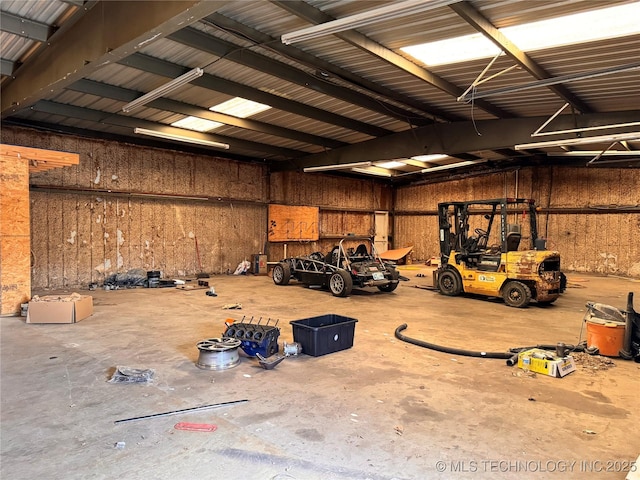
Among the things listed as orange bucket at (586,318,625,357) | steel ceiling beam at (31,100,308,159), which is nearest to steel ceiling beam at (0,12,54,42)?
steel ceiling beam at (31,100,308,159)

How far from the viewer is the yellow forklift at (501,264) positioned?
24.0 ft

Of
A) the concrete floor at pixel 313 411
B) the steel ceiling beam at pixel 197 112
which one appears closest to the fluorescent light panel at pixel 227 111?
the steel ceiling beam at pixel 197 112

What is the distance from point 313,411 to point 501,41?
179 inches

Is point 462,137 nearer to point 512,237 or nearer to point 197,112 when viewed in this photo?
point 512,237

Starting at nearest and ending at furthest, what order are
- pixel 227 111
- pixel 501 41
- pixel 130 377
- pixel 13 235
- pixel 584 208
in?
pixel 130 377
pixel 501 41
pixel 13 235
pixel 227 111
pixel 584 208

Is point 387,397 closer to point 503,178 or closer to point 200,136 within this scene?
point 200,136

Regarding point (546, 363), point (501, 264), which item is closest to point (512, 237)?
point (501, 264)

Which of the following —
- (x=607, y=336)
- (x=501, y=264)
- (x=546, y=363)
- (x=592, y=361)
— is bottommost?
(x=592, y=361)

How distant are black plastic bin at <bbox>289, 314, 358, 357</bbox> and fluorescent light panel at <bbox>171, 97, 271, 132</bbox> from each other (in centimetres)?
449

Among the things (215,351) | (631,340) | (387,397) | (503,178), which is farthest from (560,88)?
(503,178)

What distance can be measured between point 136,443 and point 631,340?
4.97m

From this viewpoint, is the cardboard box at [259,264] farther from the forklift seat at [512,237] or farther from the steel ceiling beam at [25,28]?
the steel ceiling beam at [25,28]

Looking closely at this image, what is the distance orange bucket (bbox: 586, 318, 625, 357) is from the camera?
4.46 m

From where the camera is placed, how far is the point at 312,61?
558 centimetres
